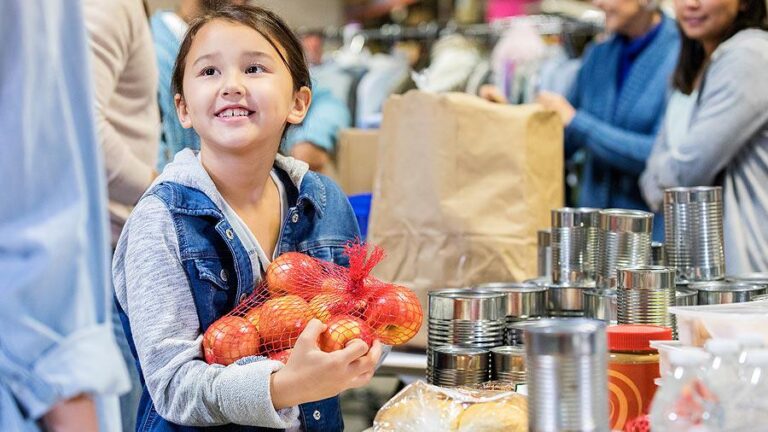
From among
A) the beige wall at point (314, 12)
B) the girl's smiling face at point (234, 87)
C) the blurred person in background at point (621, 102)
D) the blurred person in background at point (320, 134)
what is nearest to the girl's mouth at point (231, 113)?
the girl's smiling face at point (234, 87)

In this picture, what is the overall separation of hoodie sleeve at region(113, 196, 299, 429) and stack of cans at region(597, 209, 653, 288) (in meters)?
0.68

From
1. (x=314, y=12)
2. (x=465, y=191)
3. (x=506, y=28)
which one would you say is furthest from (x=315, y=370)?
(x=314, y=12)

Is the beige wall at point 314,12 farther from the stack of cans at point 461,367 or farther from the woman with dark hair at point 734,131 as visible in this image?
the stack of cans at point 461,367

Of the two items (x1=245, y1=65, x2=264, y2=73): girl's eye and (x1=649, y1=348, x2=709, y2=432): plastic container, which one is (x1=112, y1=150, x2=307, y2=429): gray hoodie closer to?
(x1=245, y1=65, x2=264, y2=73): girl's eye

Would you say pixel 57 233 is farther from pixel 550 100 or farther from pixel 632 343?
pixel 550 100

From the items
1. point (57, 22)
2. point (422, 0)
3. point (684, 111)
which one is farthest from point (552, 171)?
point (422, 0)

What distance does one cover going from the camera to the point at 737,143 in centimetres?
256

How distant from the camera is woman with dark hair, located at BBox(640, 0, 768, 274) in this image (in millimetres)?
2537

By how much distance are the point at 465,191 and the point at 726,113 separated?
0.65m

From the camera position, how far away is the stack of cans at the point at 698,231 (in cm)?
201

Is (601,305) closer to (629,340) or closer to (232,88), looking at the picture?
(629,340)

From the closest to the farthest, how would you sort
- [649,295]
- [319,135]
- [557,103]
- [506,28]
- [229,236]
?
[229,236], [649,295], [557,103], [319,135], [506,28]

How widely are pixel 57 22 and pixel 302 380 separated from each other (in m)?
0.66

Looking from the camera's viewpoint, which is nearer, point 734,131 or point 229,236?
point 229,236
